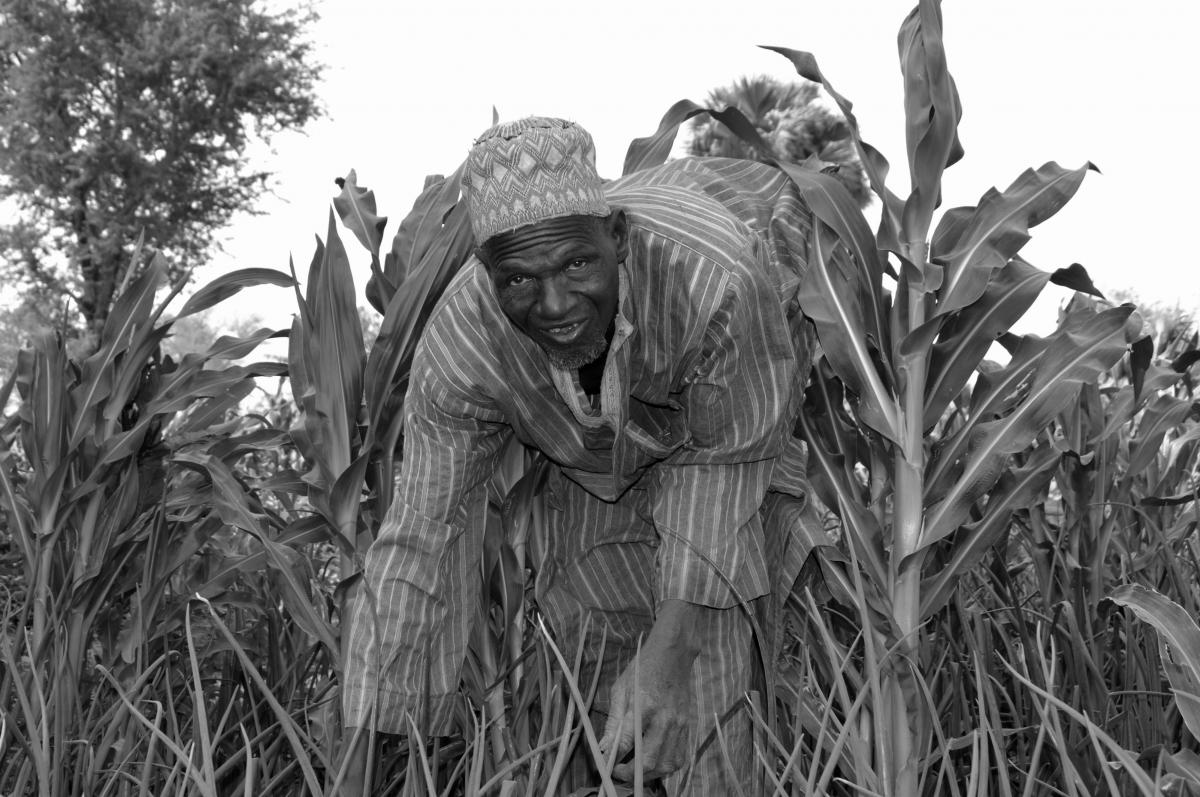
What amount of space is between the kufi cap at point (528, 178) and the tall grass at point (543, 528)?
541mm

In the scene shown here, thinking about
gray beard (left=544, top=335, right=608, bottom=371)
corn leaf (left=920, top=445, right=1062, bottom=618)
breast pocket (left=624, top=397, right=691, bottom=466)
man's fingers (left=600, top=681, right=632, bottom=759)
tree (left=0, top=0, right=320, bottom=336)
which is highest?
tree (left=0, top=0, right=320, bottom=336)

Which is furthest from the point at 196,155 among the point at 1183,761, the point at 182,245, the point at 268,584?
the point at 1183,761

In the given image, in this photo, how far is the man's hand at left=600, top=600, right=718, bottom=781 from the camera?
155 centimetres

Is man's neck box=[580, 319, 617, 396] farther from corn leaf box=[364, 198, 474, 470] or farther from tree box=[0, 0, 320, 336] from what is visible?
tree box=[0, 0, 320, 336]

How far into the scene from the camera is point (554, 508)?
2.31m

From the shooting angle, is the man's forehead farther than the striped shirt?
No

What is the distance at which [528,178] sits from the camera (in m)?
1.57

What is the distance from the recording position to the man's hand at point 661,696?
1.55 metres

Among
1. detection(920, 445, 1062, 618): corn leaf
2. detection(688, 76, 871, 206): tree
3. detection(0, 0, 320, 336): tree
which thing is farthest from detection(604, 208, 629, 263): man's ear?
detection(0, 0, 320, 336): tree

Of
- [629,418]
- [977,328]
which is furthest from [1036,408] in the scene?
[629,418]

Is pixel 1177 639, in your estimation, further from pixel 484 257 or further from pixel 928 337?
pixel 484 257

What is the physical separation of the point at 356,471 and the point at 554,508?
0.42m

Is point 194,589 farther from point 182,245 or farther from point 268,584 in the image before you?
point 182,245

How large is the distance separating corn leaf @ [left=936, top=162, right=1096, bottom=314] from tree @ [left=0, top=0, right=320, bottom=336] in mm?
20885
